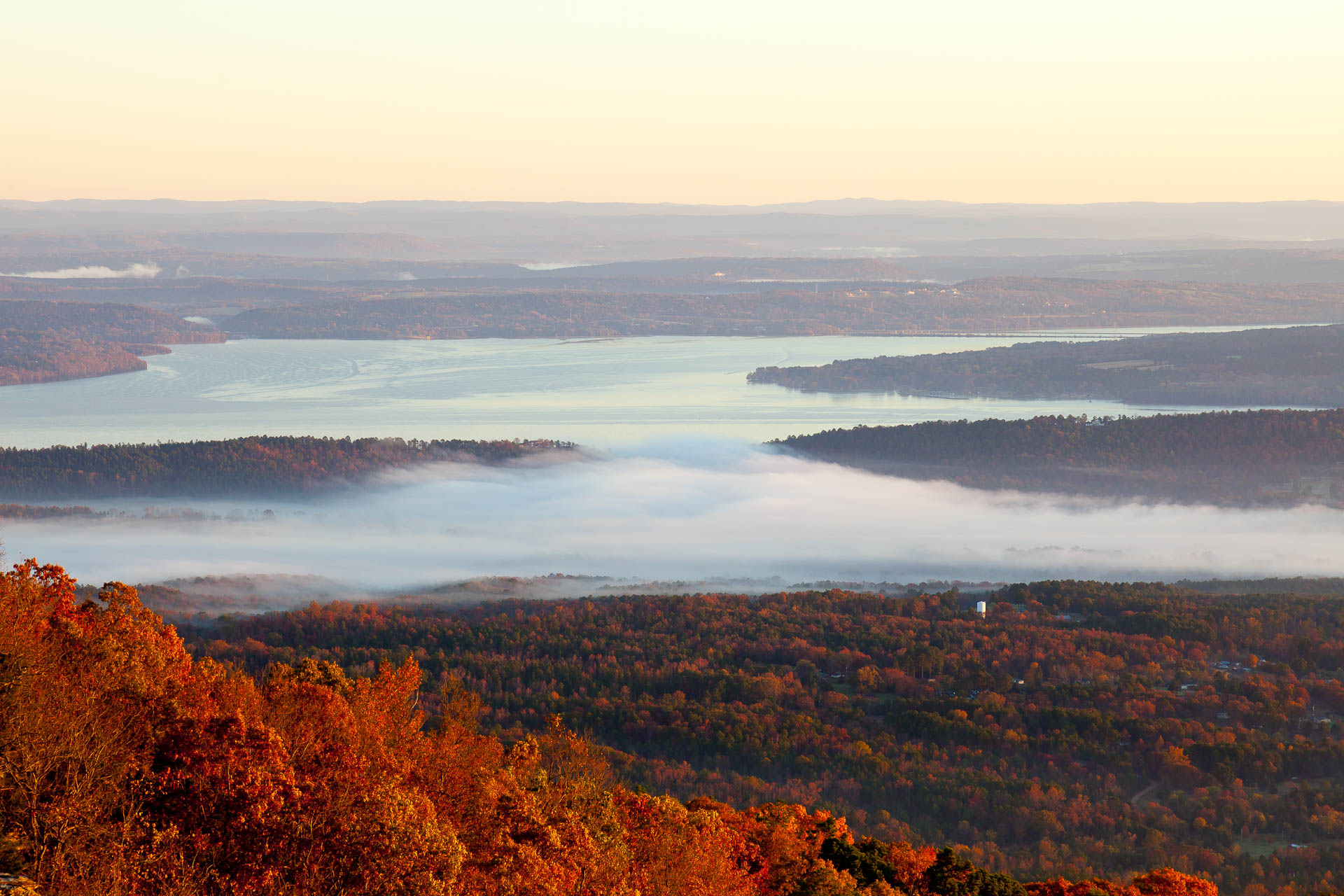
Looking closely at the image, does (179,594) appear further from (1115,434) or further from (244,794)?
(1115,434)

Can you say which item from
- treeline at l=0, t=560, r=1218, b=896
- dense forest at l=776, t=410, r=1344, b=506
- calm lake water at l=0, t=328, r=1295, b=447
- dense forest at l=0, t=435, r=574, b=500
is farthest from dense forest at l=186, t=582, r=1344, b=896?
calm lake water at l=0, t=328, r=1295, b=447

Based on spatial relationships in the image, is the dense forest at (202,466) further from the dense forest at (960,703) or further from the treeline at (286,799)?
the treeline at (286,799)

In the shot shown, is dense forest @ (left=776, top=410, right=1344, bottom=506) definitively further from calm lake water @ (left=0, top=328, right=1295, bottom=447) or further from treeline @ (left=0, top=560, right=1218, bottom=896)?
treeline @ (left=0, top=560, right=1218, bottom=896)

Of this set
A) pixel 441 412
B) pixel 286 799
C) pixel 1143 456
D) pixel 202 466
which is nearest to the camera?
pixel 286 799

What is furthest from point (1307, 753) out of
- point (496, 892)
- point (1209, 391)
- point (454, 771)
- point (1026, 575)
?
point (1209, 391)

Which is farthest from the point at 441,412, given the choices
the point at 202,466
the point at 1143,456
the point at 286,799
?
the point at 286,799

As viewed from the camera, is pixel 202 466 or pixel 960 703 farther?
pixel 202 466

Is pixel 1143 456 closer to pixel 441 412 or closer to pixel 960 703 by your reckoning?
pixel 441 412
